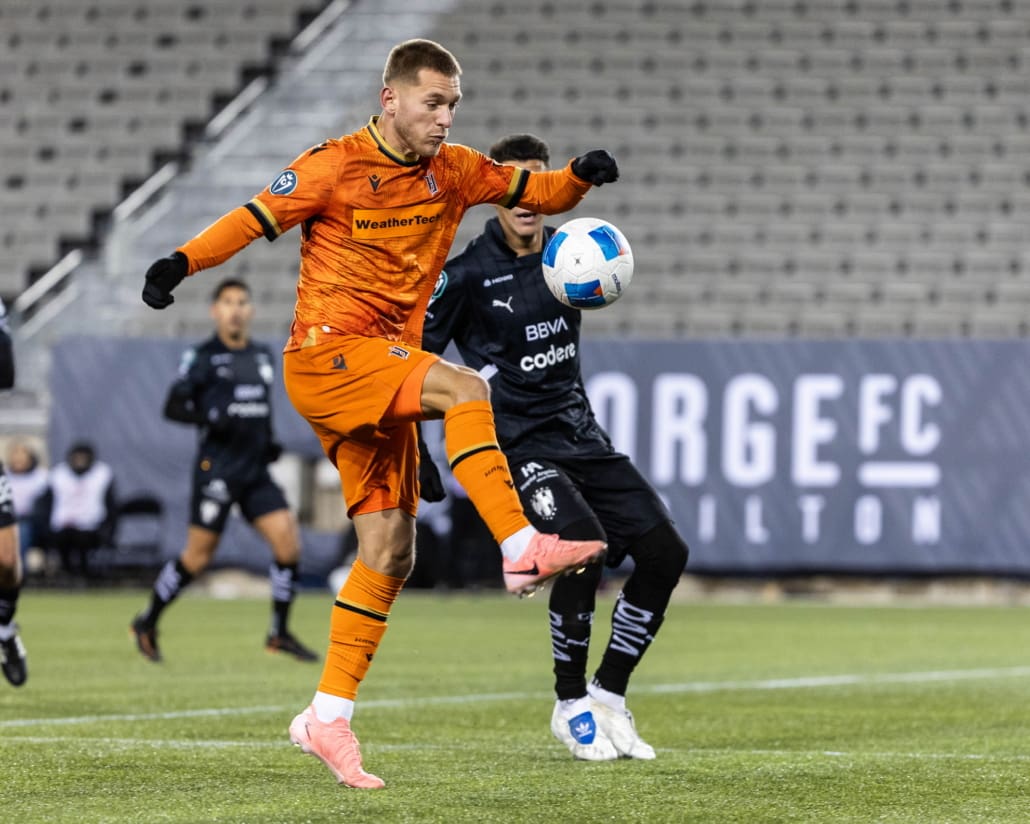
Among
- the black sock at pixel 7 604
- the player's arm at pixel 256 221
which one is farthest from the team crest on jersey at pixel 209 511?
the player's arm at pixel 256 221

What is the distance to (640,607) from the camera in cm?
636

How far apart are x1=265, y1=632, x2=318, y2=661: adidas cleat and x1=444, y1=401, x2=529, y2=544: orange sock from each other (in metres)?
6.05

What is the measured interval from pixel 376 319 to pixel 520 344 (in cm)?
124

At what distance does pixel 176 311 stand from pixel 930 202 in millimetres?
8844

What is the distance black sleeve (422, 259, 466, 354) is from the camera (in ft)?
21.2

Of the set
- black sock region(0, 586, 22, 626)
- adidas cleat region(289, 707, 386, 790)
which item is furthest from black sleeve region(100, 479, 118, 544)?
adidas cleat region(289, 707, 386, 790)

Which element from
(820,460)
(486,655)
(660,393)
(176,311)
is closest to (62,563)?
(176,311)

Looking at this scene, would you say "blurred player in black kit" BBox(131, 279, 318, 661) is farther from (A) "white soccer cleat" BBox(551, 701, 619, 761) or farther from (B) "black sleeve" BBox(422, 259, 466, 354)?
(A) "white soccer cleat" BBox(551, 701, 619, 761)

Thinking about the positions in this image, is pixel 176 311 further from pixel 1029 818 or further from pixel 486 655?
pixel 1029 818

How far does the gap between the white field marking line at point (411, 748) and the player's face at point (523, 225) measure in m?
1.77

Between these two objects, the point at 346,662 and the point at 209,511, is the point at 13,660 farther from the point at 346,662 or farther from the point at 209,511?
the point at 346,662

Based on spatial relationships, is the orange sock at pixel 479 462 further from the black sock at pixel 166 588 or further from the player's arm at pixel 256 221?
the black sock at pixel 166 588

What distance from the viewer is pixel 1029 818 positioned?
4.53 meters

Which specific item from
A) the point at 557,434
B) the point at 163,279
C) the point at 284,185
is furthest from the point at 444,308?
the point at 163,279
